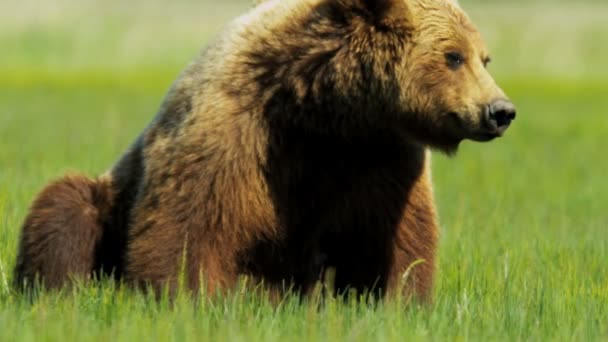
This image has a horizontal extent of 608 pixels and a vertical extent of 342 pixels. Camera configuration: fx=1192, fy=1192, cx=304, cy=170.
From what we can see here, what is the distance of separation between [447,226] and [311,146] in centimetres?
305

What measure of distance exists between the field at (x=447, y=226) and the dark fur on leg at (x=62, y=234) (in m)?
0.18

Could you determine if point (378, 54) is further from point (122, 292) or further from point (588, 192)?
point (588, 192)

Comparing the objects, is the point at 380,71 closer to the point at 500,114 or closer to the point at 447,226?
the point at 500,114

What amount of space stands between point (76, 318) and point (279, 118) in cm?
143

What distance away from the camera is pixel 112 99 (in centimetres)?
2064

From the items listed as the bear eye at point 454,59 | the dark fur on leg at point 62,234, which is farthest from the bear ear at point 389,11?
the dark fur on leg at point 62,234

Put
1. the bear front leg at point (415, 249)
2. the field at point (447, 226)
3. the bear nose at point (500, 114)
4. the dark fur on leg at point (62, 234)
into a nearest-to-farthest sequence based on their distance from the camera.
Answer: the field at point (447, 226) → the bear nose at point (500, 114) → the bear front leg at point (415, 249) → the dark fur on leg at point (62, 234)

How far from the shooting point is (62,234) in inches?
217

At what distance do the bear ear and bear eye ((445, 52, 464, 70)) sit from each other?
9.3 inches

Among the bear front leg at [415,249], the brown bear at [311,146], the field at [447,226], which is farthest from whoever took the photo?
the bear front leg at [415,249]

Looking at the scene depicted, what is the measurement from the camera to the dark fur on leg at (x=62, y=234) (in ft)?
17.9

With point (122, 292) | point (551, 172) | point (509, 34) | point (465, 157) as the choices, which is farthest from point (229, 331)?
point (509, 34)

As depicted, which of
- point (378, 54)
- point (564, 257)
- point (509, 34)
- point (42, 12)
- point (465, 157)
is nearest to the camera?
→ point (378, 54)

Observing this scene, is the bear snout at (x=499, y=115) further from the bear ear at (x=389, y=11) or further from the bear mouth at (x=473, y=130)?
the bear ear at (x=389, y=11)
